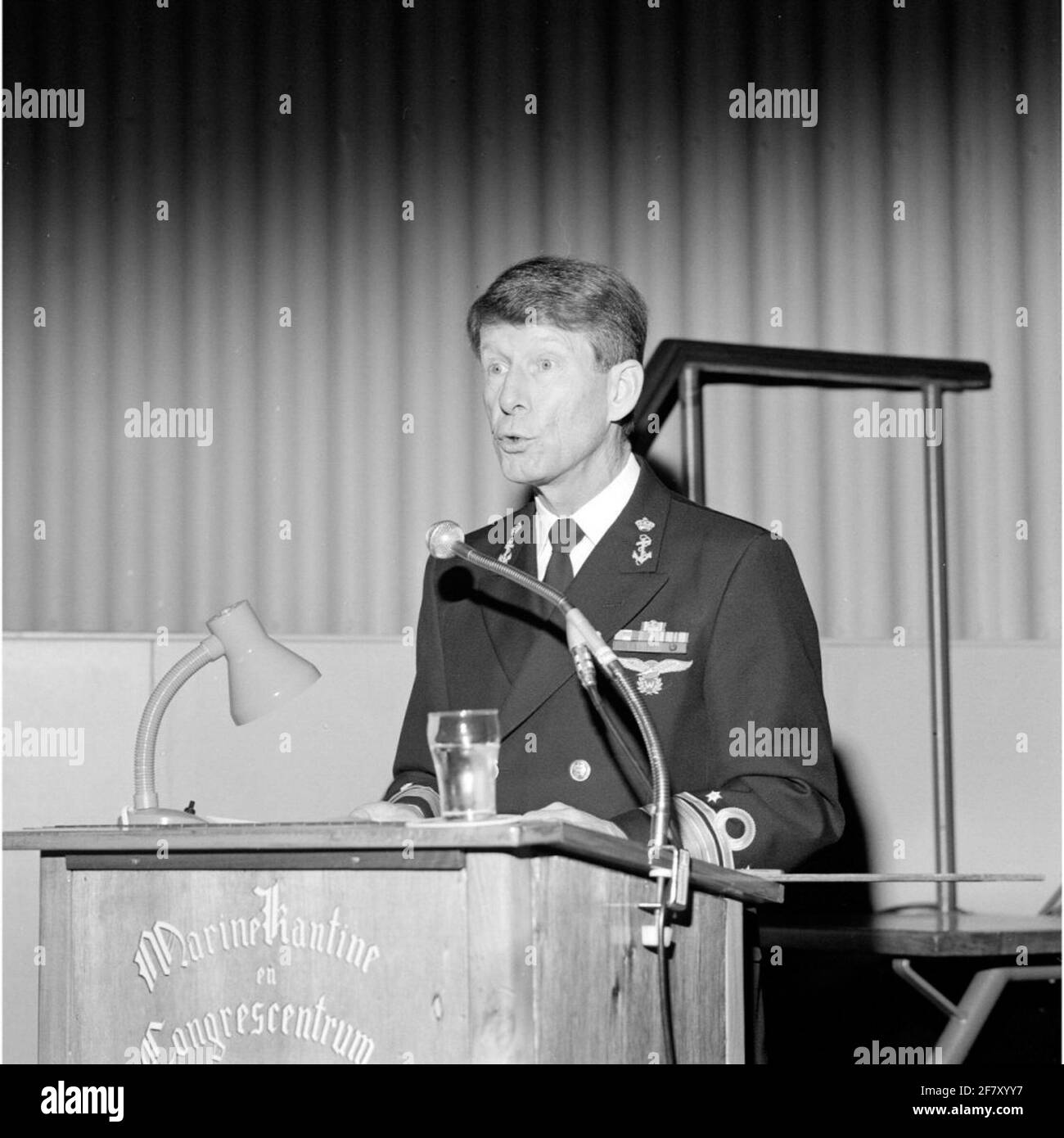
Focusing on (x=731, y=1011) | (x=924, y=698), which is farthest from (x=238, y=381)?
(x=731, y=1011)

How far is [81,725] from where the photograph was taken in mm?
3924

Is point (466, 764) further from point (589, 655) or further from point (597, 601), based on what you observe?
point (597, 601)

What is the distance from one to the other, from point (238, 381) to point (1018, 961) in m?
2.29

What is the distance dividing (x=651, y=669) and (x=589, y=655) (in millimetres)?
404

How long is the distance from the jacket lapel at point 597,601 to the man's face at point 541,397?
13 centimetres

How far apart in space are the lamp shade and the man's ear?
65 cm

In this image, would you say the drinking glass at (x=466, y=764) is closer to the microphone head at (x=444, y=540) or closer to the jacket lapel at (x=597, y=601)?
the microphone head at (x=444, y=540)

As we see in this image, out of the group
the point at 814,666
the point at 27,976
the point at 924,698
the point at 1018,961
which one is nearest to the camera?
the point at 814,666

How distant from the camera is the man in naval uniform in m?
2.34

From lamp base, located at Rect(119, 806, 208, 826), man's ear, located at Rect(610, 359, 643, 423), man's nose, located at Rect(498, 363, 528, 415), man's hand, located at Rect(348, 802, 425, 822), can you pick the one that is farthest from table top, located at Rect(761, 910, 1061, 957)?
lamp base, located at Rect(119, 806, 208, 826)

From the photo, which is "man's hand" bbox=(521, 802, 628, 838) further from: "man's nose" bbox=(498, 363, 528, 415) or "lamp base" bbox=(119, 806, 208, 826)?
"man's nose" bbox=(498, 363, 528, 415)

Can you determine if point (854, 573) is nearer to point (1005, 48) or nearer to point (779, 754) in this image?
point (1005, 48)

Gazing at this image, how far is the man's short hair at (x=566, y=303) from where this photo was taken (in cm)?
251

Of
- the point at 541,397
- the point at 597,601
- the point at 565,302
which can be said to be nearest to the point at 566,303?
the point at 565,302
